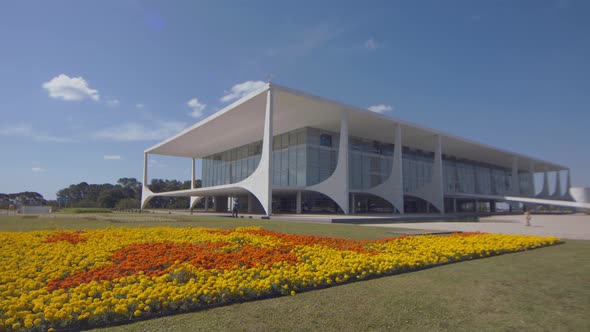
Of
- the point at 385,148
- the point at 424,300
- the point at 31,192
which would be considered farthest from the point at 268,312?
the point at 31,192

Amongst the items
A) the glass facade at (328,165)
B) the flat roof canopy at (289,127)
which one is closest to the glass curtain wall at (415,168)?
the glass facade at (328,165)

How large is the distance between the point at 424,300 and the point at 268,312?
215 cm

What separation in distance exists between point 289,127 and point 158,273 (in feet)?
106

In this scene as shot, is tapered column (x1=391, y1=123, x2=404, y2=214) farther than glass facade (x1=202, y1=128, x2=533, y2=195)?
No

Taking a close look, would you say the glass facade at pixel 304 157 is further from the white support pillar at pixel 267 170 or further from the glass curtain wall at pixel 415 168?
the glass curtain wall at pixel 415 168

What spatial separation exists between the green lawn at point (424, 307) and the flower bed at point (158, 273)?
25 cm

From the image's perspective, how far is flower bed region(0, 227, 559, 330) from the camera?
12.4 feet

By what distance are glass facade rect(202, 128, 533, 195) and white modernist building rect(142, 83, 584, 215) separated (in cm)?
12

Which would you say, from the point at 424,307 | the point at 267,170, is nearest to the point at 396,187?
the point at 267,170

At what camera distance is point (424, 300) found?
4629 millimetres

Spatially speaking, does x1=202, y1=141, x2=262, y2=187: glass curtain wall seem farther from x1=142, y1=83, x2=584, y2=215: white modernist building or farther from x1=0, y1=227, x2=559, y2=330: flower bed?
x1=0, y1=227, x2=559, y2=330: flower bed

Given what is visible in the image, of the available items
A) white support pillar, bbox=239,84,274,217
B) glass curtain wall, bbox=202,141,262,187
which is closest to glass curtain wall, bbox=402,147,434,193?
glass curtain wall, bbox=202,141,262,187

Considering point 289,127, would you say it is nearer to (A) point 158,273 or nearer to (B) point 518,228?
(B) point 518,228

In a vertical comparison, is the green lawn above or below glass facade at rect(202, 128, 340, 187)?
below
